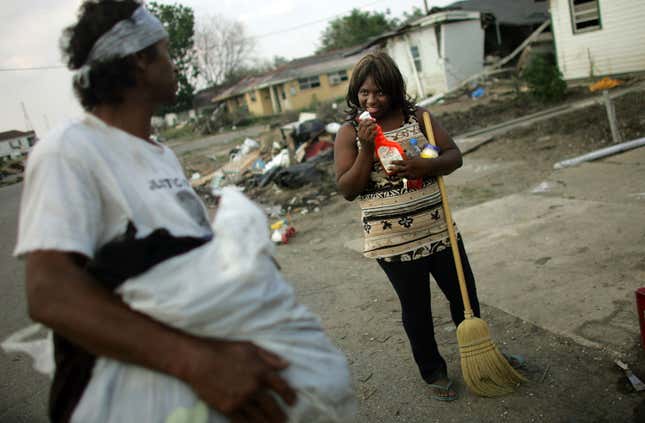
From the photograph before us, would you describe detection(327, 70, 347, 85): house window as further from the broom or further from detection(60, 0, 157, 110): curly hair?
detection(60, 0, 157, 110): curly hair

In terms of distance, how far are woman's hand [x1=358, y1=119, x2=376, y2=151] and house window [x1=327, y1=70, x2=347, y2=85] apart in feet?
129

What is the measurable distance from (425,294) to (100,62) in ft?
6.63

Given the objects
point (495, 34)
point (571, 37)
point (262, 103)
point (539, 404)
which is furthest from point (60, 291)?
point (262, 103)

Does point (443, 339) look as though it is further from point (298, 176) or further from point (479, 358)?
point (298, 176)

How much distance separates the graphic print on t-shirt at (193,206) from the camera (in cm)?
140

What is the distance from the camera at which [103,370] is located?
120 centimetres

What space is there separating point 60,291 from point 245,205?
454 mm

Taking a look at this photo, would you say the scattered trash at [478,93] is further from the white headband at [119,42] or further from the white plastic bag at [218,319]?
the white plastic bag at [218,319]

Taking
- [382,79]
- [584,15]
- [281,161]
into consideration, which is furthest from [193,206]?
[584,15]

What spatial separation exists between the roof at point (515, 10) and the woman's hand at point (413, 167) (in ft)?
72.3

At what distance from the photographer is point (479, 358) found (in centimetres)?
271

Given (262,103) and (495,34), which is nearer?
(495,34)

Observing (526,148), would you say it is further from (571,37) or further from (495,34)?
(495,34)

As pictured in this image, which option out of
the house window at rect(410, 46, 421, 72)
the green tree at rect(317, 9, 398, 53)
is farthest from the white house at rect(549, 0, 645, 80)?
the green tree at rect(317, 9, 398, 53)
